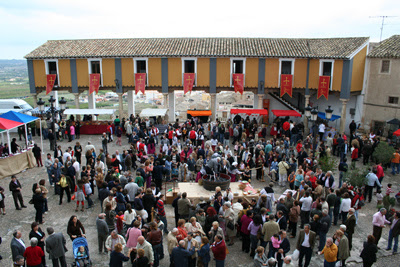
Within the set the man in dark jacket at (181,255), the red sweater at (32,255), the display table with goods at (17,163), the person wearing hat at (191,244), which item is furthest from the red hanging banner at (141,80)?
the man in dark jacket at (181,255)

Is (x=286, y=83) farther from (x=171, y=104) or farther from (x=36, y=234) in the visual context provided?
(x=36, y=234)

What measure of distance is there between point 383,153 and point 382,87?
8.35 meters

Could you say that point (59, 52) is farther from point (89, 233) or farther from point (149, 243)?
point (149, 243)

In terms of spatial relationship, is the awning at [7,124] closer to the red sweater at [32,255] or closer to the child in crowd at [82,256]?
the red sweater at [32,255]

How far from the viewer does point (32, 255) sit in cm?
808

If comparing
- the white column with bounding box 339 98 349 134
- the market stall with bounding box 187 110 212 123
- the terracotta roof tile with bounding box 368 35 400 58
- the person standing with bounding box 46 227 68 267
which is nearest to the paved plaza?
the person standing with bounding box 46 227 68 267

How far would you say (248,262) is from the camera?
9633mm

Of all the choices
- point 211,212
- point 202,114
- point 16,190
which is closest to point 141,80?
point 202,114

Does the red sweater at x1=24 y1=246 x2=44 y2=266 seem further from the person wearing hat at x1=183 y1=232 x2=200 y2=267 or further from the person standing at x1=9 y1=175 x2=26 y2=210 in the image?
the person standing at x1=9 y1=175 x2=26 y2=210

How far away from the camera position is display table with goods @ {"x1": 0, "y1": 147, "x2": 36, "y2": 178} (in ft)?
51.3

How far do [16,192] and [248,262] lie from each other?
27.5 ft

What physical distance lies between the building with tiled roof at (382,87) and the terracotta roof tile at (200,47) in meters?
1.68

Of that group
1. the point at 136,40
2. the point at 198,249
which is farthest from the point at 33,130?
the point at 198,249

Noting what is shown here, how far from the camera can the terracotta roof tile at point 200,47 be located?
82.3 ft
